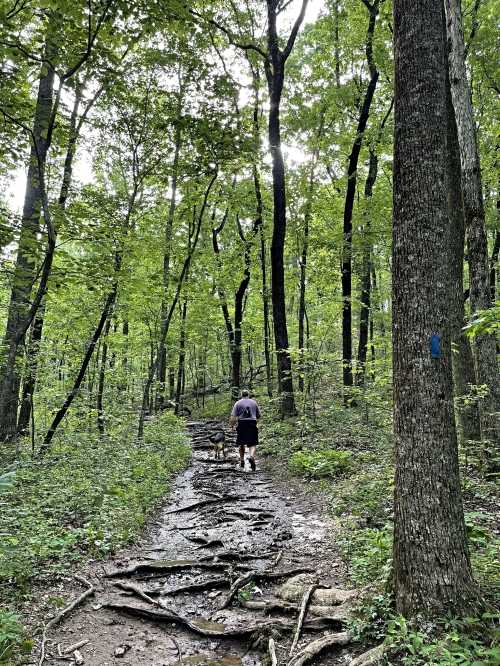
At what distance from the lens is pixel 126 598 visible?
5000mm

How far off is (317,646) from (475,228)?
24.3ft

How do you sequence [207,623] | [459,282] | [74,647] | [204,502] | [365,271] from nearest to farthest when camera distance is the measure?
[74,647] < [207,623] < [459,282] < [204,502] < [365,271]

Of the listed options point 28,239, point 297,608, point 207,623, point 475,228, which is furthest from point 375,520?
point 28,239

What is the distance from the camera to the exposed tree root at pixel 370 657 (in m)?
3.26

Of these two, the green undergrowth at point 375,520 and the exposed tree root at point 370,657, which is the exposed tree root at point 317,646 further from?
the exposed tree root at point 370,657

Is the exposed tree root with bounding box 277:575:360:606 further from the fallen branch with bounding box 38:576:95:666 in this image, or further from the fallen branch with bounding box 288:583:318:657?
the fallen branch with bounding box 38:576:95:666

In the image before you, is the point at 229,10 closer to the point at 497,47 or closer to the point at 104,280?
the point at 497,47

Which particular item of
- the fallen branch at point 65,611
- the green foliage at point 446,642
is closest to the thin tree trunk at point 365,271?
the fallen branch at point 65,611

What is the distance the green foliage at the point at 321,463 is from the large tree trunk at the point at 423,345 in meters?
5.75

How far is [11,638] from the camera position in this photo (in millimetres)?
3645

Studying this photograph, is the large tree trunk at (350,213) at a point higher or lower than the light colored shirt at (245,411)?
higher

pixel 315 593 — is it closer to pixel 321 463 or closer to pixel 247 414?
pixel 321 463

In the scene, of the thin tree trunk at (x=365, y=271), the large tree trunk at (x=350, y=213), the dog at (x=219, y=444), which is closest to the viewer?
the dog at (x=219, y=444)

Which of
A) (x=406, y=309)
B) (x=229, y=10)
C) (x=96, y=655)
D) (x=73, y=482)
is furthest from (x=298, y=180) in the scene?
(x=96, y=655)
